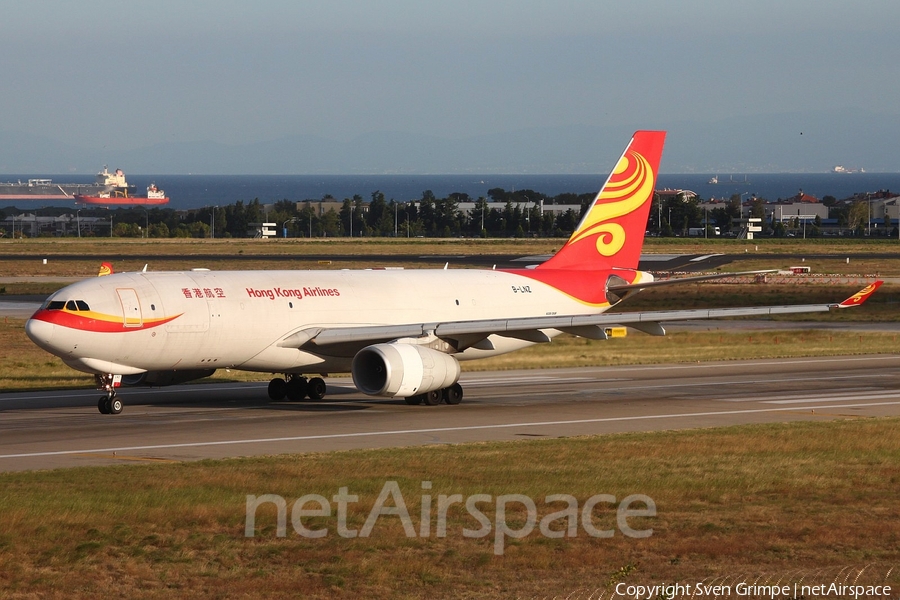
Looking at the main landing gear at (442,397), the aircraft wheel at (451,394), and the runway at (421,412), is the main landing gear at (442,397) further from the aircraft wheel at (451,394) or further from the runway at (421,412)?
the runway at (421,412)

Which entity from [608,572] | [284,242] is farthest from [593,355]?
[284,242]

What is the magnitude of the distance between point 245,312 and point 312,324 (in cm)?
219

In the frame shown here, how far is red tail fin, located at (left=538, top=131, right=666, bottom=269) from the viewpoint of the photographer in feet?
137

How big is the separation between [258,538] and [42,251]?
12507 centimetres

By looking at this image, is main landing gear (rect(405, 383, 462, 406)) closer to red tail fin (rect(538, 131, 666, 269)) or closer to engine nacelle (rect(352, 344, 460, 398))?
engine nacelle (rect(352, 344, 460, 398))

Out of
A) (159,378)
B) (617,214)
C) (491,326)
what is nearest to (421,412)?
(491,326)

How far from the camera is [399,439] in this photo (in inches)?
1101

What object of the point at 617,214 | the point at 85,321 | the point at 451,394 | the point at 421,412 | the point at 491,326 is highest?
the point at 617,214

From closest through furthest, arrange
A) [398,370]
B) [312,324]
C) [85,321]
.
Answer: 1. [85,321]
2. [398,370]
3. [312,324]

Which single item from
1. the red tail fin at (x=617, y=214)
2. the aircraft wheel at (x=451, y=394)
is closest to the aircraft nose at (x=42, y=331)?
the aircraft wheel at (x=451, y=394)

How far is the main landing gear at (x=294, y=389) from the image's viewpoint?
36.3m

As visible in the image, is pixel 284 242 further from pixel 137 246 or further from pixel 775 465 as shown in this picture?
pixel 775 465

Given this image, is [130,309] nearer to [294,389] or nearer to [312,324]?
[312,324]

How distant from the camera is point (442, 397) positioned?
114 feet
